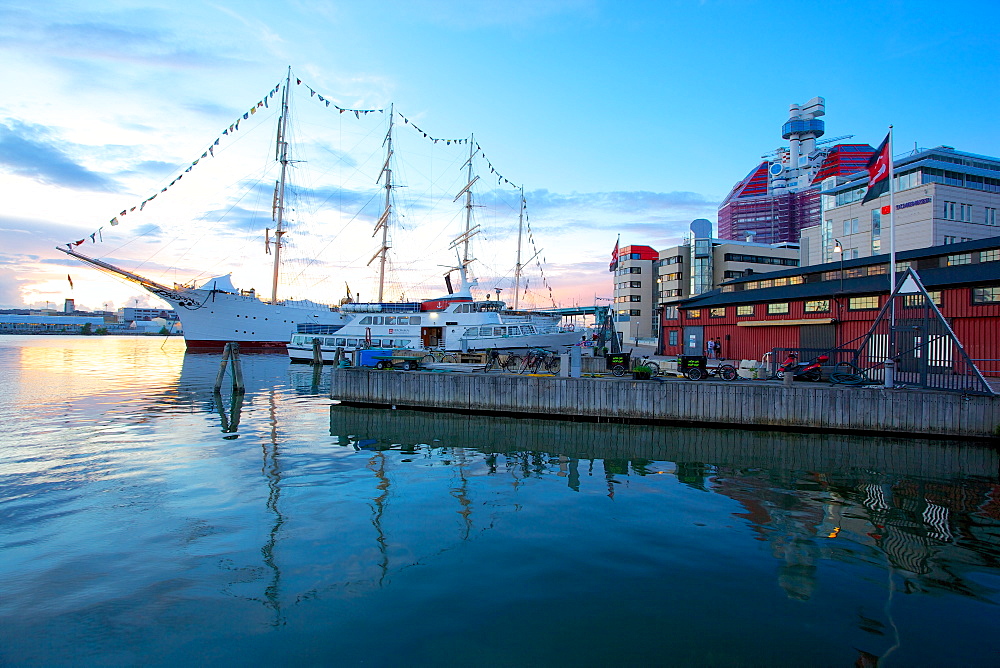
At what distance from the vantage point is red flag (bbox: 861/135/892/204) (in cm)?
2217

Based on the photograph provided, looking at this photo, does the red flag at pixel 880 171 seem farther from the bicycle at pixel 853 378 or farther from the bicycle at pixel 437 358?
the bicycle at pixel 437 358

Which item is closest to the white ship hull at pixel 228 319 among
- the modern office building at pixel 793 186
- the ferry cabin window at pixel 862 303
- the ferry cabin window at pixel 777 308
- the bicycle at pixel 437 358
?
the bicycle at pixel 437 358

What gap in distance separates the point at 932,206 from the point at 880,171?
4551 cm

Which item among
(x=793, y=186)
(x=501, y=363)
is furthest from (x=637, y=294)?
(x=793, y=186)

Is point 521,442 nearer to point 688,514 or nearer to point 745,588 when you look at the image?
point 688,514

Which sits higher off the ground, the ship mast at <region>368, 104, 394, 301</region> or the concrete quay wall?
the ship mast at <region>368, 104, 394, 301</region>

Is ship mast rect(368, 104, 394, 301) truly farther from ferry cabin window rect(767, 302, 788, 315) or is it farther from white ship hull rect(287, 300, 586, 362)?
ferry cabin window rect(767, 302, 788, 315)

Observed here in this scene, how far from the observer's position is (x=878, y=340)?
23.8m

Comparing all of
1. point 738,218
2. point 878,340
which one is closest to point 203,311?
point 878,340

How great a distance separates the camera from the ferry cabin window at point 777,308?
34513 millimetres

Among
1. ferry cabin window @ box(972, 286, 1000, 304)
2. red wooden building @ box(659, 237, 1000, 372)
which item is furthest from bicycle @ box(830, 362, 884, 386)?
ferry cabin window @ box(972, 286, 1000, 304)

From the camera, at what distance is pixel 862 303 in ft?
97.9

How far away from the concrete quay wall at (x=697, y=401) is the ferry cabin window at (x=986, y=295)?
10643 mm

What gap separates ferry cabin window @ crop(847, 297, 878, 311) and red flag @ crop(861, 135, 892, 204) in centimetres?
811
